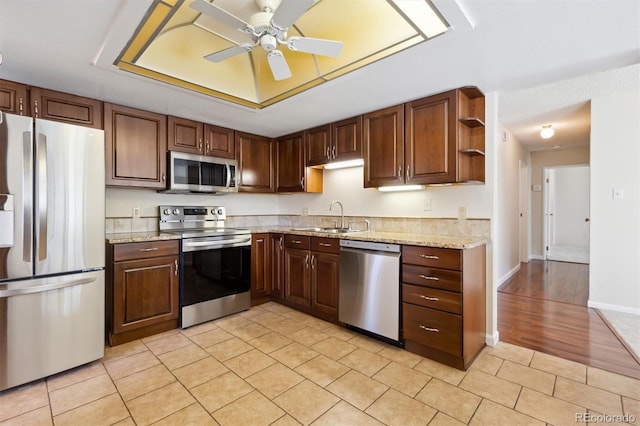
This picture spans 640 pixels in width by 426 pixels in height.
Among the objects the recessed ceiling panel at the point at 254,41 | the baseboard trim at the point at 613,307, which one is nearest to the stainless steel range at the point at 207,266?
the recessed ceiling panel at the point at 254,41

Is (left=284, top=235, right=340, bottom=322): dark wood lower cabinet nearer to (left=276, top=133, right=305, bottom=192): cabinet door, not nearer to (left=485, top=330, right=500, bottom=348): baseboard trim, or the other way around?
(left=276, top=133, right=305, bottom=192): cabinet door

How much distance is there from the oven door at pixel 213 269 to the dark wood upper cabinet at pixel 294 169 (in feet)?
3.10

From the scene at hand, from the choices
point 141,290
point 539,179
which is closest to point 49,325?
point 141,290

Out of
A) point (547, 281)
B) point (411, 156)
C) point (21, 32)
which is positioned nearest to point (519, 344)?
point (411, 156)

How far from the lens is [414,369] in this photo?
2.22 meters

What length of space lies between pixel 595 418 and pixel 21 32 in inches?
154

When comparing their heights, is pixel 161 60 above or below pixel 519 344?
above

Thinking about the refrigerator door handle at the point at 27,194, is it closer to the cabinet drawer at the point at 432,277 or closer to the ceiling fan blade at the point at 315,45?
the ceiling fan blade at the point at 315,45

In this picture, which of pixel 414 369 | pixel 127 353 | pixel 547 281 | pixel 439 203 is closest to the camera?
pixel 414 369

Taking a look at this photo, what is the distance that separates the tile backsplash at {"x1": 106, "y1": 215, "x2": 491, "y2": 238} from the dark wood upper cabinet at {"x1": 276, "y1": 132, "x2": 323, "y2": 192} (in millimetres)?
495

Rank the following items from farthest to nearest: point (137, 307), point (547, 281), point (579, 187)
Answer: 1. point (579, 187)
2. point (547, 281)
3. point (137, 307)

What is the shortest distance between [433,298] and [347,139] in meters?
1.84

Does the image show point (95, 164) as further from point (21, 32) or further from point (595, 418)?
point (595, 418)

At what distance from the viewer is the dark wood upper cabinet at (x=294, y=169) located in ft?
12.5
